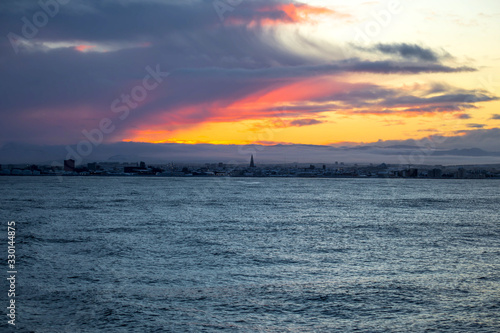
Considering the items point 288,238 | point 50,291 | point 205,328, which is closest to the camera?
point 205,328

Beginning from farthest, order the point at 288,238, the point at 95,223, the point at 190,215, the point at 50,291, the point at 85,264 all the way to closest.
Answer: the point at 190,215, the point at 95,223, the point at 288,238, the point at 85,264, the point at 50,291

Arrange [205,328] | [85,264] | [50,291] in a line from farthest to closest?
1. [85,264]
2. [50,291]
3. [205,328]

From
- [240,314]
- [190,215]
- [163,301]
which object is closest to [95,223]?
[190,215]

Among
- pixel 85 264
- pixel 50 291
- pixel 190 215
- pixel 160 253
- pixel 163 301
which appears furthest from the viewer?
pixel 190 215

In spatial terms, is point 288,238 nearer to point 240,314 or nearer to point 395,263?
point 395,263

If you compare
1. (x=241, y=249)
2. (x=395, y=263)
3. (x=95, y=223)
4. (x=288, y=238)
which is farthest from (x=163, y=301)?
(x=95, y=223)

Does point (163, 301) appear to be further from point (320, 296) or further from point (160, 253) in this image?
point (160, 253)

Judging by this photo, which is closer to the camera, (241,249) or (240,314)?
(240,314)

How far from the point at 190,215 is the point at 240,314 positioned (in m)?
40.2

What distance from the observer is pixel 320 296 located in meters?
19.6

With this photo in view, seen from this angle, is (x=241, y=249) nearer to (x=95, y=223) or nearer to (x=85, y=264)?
(x=85, y=264)

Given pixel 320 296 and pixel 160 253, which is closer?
pixel 320 296

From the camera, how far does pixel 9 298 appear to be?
1905 cm

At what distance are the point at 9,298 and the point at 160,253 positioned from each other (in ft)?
37.2
